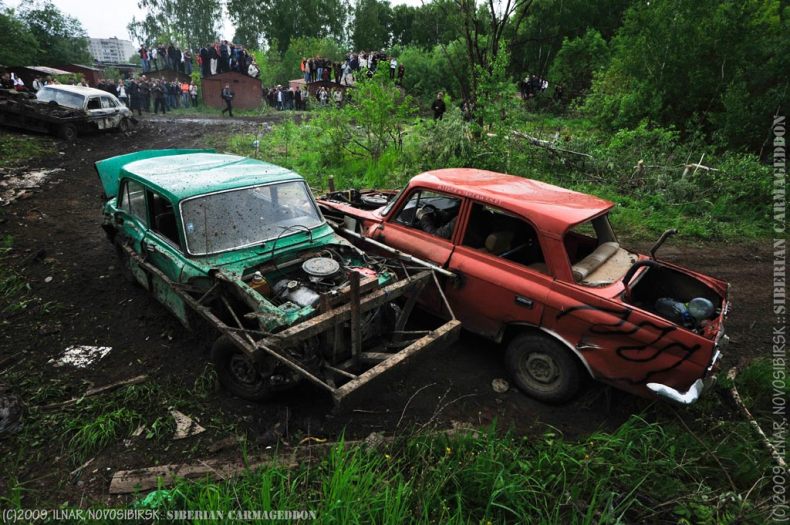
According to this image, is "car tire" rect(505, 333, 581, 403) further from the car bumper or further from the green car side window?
the green car side window

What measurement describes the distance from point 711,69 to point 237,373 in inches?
597

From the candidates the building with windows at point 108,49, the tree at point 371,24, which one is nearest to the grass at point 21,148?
the tree at point 371,24

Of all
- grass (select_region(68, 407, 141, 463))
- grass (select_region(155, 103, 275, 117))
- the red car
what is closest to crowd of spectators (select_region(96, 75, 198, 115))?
grass (select_region(155, 103, 275, 117))

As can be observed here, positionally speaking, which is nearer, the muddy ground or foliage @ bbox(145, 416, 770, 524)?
foliage @ bbox(145, 416, 770, 524)

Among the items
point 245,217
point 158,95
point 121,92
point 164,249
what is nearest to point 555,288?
point 245,217

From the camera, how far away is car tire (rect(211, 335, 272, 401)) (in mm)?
3664

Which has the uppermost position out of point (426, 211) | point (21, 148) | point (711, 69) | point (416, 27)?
point (416, 27)

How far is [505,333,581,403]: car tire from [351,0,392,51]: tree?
129 ft

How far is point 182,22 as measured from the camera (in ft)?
134

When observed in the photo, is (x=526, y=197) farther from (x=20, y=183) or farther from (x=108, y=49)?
(x=108, y=49)

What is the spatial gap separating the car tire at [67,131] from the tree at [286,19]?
2857 cm

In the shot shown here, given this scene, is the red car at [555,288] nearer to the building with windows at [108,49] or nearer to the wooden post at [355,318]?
the wooden post at [355,318]

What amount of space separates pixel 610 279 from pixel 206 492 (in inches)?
140

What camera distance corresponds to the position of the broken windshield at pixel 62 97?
43.0 feet
